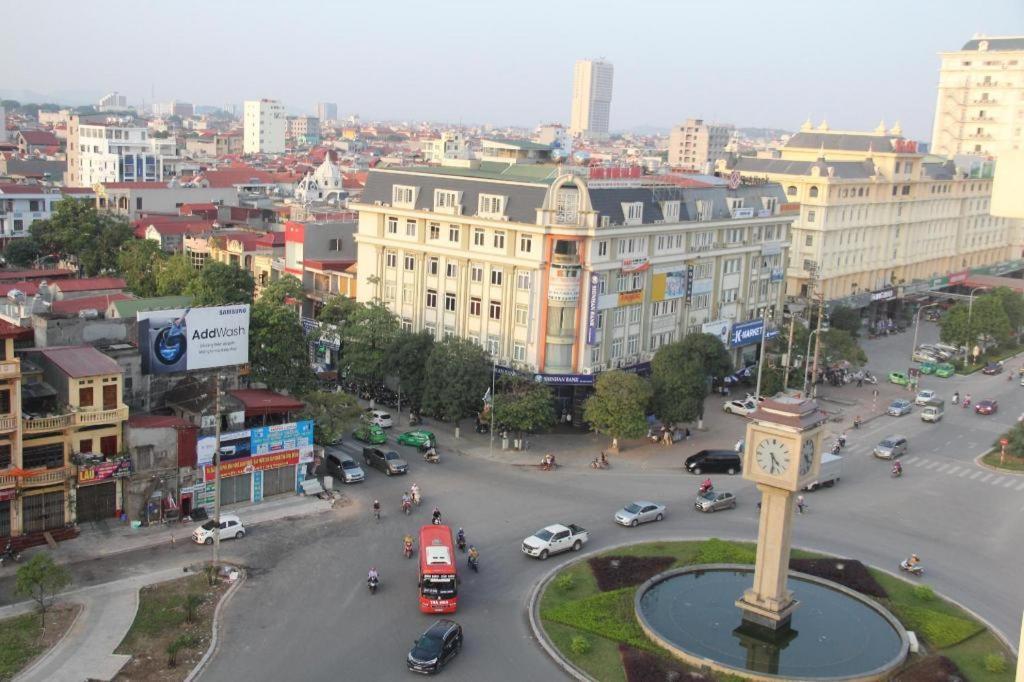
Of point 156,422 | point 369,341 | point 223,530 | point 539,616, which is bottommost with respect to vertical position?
point 539,616

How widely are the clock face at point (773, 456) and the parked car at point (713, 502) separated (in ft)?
42.3

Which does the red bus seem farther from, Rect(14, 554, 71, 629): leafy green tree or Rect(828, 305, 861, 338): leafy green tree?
Rect(828, 305, 861, 338): leafy green tree

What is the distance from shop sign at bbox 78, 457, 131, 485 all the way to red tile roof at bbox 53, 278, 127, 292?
27.2 metres

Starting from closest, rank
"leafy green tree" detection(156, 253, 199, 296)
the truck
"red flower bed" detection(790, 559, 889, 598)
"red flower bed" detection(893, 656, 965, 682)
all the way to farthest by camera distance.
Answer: "red flower bed" detection(893, 656, 965, 682)
"red flower bed" detection(790, 559, 889, 598)
the truck
"leafy green tree" detection(156, 253, 199, 296)

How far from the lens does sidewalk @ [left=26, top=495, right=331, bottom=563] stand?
118 ft

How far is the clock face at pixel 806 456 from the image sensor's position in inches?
1216

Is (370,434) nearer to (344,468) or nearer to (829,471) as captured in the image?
(344,468)

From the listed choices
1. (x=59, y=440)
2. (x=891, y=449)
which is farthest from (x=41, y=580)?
(x=891, y=449)

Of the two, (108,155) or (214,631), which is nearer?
(214,631)

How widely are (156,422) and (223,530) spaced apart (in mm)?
5640

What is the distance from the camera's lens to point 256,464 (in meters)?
41.9

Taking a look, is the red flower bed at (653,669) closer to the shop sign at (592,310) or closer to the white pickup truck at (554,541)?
the white pickup truck at (554,541)

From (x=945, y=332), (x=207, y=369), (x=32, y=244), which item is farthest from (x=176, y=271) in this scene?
(x=945, y=332)

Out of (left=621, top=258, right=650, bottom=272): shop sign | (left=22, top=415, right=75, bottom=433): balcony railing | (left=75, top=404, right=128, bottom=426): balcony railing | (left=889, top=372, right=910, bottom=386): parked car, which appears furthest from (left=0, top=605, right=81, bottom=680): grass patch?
(left=889, top=372, right=910, bottom=386): parked car
